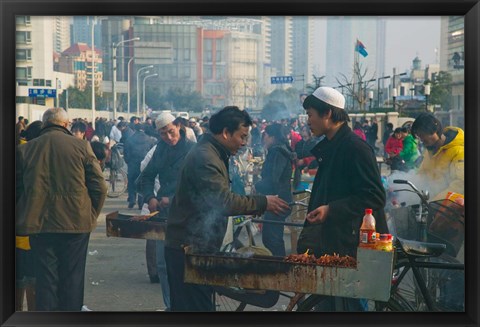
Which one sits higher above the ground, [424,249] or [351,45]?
[351,45]

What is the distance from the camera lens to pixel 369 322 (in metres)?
9.28

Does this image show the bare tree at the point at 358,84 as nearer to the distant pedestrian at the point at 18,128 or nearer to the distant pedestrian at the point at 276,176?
the distant pedestrian at the point at 276,176

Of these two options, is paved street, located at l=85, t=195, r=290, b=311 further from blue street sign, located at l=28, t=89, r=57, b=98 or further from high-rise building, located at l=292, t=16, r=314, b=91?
high-rise building, located at l=292, t=16, r=314, b=91

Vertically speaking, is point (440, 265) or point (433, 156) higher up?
point (433, 156)

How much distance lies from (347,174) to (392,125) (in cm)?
51

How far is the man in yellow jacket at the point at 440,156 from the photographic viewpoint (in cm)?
945

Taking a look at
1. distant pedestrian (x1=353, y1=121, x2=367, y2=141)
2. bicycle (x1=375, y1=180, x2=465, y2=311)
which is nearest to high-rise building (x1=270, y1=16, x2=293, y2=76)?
distant pedestrian (x1=353, y1=121, x2=367, y2=141)

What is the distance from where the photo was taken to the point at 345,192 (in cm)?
932

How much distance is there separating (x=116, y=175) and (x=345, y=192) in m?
1.60

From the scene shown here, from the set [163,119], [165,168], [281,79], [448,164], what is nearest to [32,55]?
[163,119]

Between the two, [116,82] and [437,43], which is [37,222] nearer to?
[116,82]
